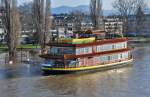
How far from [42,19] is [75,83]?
845 inches

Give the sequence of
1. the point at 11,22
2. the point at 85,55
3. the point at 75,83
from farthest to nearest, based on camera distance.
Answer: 1. the point at 11,22
2. the point at 85,55
3. the point at 75,83

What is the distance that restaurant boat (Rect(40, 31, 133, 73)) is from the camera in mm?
43938

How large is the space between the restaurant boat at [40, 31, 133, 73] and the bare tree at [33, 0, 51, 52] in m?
11.0

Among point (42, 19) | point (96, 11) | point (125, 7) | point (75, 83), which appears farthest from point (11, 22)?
point (125, 7)

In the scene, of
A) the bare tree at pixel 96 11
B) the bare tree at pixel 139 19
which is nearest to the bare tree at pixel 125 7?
the bare tree at pixel 139 19

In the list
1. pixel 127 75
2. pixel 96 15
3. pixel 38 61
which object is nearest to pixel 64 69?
pixel 127 75

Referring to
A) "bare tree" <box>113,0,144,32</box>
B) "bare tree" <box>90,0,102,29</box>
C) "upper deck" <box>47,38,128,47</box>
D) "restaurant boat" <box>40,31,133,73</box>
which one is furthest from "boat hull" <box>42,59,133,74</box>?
"bare tree" <box>113,0,144,32</box>

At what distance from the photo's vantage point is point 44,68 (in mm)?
43875

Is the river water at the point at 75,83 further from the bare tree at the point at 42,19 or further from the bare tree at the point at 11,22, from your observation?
the bare tree at the point at 42,19

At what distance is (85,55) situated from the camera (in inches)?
1832

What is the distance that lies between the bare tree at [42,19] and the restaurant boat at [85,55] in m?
11.0

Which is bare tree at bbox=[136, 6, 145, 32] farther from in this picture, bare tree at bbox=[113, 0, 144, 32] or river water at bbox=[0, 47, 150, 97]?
river water at bbox=[0, 47, 150, 97]

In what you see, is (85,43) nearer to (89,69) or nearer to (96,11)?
(89,69)

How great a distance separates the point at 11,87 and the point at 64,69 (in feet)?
24.2
